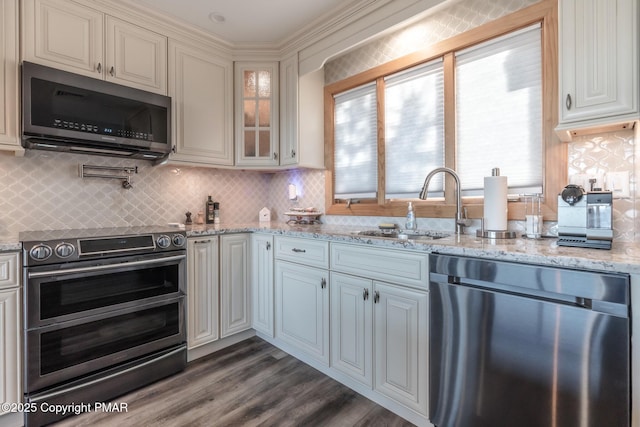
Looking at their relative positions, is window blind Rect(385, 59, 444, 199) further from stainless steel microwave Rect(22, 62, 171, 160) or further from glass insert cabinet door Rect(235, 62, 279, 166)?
stainless steel microwave Rect(22, 62, 171, 160)

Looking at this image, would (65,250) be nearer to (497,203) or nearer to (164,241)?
(164,241)

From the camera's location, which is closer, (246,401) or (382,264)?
(382,264)

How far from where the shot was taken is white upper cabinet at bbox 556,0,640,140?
4.13 ft

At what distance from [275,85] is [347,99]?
68 centimetres

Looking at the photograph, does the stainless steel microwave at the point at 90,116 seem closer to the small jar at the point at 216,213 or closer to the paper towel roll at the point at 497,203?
the small jar at the point at 216,213

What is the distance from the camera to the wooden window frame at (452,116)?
166cm

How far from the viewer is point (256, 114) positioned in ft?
9.56

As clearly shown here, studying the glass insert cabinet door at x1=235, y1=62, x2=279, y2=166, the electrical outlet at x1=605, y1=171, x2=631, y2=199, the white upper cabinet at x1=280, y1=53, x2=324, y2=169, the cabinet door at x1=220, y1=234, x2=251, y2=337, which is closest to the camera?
the electrical outlet at x1=605, y1=171, x2=631, y2=199

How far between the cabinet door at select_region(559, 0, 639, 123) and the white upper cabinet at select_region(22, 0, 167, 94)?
8.35ft

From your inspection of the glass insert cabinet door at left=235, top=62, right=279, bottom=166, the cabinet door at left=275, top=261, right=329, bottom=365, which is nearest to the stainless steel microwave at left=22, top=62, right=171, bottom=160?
the glass insert cabinet door at left=235, top=62, right=279, bottom=166

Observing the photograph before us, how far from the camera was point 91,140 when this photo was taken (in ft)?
6.49

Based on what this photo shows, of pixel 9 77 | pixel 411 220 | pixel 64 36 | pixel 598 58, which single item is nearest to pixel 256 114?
pixel 64 36

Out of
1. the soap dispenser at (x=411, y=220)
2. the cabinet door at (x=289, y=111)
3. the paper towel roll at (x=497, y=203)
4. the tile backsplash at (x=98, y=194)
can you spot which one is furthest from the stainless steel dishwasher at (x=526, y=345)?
the tile backsplash at (x=98, y=194)

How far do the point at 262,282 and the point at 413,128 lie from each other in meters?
1.66
